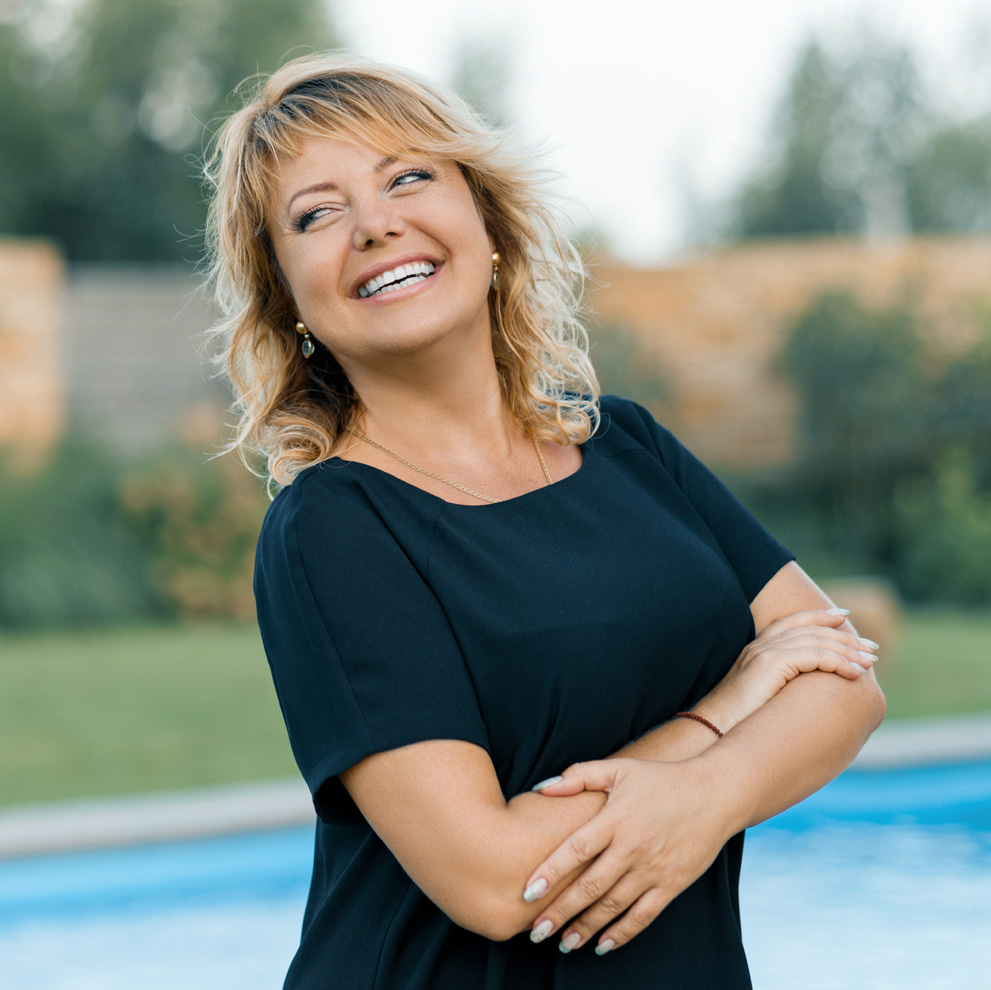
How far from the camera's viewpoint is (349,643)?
1.30 meters

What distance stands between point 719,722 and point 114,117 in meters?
19.8

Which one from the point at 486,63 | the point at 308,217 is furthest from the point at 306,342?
the point at 486,63

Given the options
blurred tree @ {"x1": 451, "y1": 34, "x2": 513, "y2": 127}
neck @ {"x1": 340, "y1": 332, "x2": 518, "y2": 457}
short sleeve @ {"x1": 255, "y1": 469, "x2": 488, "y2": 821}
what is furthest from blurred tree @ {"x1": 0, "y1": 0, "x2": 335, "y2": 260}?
short sleeve @ {"x1": 255, "y1": 469, "x2": 488, "y2": 821}

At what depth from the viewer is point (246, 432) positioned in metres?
1.68

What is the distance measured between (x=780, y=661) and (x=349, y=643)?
23.5 inches

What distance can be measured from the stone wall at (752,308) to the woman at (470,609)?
1068 centimetres

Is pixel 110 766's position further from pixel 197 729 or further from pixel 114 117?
pixel 114 117

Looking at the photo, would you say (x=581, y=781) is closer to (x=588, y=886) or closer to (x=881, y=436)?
(x=588, y=886)

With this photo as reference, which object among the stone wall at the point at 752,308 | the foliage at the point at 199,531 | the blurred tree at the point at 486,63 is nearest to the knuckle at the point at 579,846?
the foliage at the point at 199,531

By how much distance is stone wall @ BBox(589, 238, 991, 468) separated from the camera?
12336mm

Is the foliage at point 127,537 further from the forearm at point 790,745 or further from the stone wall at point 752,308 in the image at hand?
the forearm at point 790,745

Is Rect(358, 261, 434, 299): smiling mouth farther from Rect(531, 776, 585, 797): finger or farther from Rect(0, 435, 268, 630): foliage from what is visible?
Rect(0, 435, 268, 630): foliage

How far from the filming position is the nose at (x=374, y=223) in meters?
1.49

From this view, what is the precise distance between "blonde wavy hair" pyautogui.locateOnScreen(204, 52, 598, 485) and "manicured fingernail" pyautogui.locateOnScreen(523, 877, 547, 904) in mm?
606
